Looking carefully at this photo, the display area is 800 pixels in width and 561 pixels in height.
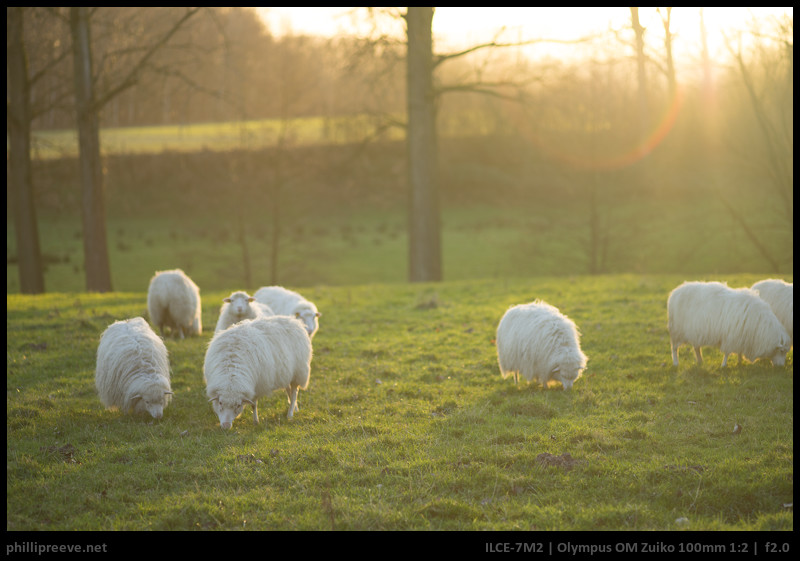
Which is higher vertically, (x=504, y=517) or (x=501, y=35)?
(x=501, y=35)

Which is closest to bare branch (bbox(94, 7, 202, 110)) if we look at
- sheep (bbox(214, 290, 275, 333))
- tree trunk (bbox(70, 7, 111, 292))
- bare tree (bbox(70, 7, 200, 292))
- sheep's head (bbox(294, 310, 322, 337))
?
bare tree (bbox(70, 7, 200, 292))

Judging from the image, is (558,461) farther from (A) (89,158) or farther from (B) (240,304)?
(A) (89,158)

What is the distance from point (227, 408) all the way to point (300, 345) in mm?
1395

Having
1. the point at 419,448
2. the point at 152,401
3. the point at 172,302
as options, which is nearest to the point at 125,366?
the point at 152,401

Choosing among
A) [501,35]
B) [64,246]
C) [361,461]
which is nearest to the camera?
[361,461]

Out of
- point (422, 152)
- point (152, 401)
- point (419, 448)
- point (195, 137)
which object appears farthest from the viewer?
point (195, 137)

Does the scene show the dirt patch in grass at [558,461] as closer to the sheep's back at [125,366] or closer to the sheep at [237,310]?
the sheep's back at [125,366]

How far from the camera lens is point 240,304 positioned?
10.2 m

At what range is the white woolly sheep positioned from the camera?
9977mm

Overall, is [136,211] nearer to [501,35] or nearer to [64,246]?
[64,246]

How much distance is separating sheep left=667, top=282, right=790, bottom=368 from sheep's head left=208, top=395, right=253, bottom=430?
6624mm

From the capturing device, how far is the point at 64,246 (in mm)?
38438
